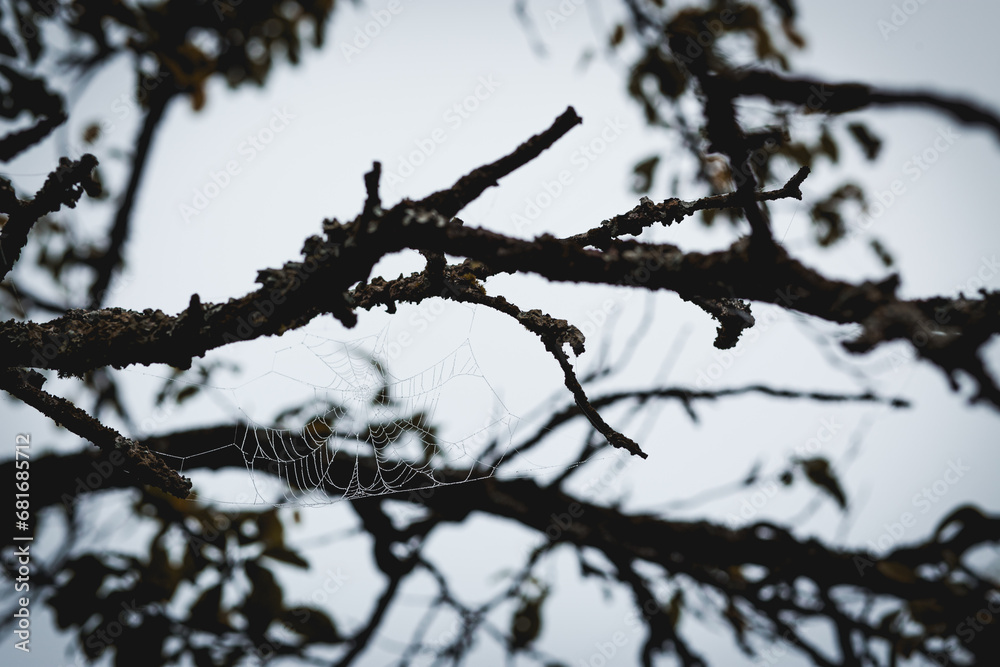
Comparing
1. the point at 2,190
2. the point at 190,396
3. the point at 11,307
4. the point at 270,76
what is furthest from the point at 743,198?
the point at 11,307

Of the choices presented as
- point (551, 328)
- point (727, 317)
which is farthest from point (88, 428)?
point (727, 317)

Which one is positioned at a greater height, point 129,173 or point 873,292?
point 129,173

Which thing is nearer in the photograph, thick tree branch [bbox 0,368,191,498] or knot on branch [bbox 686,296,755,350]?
knot on branch [bbox 686,296,755,350]

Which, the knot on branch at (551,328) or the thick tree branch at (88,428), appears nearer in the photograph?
the knot on branch at (551,328)

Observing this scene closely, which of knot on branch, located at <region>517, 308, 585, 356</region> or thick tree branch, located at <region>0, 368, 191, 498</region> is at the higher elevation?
knot on branch, located at <region>517, 308, 585, 356</region>

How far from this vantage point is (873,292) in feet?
1.96

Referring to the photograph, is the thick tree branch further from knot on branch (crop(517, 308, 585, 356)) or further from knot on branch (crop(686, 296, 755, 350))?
knot on branch (crop(686, 296, 755, 350))

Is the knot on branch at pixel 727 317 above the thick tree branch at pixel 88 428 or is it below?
above

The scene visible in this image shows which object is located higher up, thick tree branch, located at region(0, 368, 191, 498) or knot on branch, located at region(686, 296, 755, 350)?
knot on branch, located at region(686, 296, 755, 350)

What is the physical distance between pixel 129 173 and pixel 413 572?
2761 mm

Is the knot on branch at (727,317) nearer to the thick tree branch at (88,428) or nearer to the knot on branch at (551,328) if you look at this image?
the knot on branch at (551,328)

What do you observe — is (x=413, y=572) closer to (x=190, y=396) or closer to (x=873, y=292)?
(x=190, y=396)

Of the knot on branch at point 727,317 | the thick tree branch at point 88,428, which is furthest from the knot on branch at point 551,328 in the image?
the thick tree branch at point 88,428

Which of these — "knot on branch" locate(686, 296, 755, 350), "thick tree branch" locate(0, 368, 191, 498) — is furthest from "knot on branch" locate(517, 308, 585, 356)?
"thick tree branch" locate(0, 368, 191, 498)
